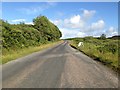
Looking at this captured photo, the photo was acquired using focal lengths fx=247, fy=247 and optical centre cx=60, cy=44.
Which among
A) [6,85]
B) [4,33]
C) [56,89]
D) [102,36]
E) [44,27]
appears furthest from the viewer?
[102,36]

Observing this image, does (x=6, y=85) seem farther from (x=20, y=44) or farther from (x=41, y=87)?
(x=20, y=44)

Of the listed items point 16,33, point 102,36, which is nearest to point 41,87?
point 16,33

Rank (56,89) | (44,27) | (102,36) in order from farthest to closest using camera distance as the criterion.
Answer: (102,36) < (44,27) < (56,89)

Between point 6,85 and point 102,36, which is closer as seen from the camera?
point 6,85

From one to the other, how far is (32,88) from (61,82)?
1.46m

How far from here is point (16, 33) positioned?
106ft

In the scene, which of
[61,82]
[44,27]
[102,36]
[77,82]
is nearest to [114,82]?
[77,82]

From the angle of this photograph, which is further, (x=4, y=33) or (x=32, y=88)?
(x=4, y=33)

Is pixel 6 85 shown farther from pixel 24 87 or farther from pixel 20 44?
pixel 20 44

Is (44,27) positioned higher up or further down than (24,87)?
higher up

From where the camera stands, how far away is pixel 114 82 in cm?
984

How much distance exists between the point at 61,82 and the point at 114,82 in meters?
2.12

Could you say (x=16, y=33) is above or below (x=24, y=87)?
above

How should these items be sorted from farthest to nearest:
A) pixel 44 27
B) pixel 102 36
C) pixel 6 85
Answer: pixel 102 36 → pixel 44 27 → pixel 6 85
